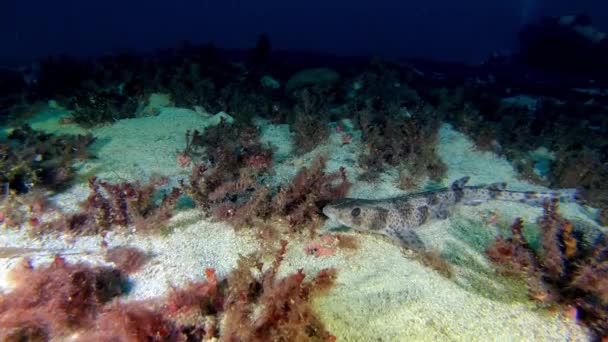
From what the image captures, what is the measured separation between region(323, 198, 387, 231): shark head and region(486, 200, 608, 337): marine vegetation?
189cm

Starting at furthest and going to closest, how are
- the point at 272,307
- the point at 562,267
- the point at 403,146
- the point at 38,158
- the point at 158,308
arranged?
the point at 403,146, the point at 38,158, the point at 562,267, the point at 158,308, the point at 272,307

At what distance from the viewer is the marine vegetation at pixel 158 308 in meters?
3.68

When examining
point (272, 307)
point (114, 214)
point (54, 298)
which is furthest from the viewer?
point (114, 214)

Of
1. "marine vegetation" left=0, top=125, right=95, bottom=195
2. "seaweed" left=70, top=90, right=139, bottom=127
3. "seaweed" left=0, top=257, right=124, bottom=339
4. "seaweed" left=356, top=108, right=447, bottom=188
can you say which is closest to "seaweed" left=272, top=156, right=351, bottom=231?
"seaweed" left=356, top=108, right=447, bottom=188

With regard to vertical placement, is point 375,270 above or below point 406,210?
below

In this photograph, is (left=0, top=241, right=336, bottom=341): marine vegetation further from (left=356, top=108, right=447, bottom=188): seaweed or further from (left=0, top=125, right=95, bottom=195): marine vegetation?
(left=356, top=108, right=447, bottom=188): seaweed

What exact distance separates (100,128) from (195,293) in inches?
290

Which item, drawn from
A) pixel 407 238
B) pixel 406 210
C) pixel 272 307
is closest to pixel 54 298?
pixel 272 307

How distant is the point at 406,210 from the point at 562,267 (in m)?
2.29

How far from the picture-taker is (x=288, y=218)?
554 centimetres

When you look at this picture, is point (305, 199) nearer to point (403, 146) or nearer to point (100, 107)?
point (403, 146)

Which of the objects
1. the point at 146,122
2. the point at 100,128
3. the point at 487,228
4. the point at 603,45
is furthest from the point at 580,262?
the point at 603,45

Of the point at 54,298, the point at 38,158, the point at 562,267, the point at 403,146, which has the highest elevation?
the point at 403,146

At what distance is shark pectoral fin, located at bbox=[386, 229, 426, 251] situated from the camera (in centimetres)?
530
